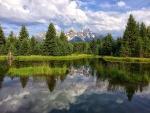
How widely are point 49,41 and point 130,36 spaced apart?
130 feet

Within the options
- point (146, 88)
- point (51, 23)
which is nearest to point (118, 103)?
point (146, 88)

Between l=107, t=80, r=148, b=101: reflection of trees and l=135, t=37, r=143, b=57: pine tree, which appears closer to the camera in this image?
l=107, t=80, r=148, b=101: reflection of trees

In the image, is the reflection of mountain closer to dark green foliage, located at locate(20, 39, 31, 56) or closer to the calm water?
the calm water

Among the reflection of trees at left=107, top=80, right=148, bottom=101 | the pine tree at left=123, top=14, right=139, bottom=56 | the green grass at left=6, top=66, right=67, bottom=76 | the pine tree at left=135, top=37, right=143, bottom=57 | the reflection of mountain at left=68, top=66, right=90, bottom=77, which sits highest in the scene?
the pine tree at left=123, top=14, right=139, bottom=56

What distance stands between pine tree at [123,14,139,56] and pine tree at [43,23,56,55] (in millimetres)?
35520

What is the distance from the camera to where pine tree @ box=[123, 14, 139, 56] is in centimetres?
7062

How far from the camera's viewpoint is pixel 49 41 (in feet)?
262

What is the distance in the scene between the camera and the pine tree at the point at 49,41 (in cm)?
7850

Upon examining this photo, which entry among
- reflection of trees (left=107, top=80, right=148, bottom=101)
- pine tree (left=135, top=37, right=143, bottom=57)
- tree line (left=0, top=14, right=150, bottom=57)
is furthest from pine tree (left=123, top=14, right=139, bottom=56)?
reflection of trees (left=107, top=80, right=148, bottom=101)

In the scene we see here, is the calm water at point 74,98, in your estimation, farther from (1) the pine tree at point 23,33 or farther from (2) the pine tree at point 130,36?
(1) the pine tree at point 23,33

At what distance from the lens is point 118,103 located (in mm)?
15180

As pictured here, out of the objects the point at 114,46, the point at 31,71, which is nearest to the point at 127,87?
the point at 31,71

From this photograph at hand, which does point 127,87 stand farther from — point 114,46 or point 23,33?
point 23,33

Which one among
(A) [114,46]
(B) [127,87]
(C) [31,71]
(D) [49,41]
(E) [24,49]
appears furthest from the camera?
(A) [114,46]
